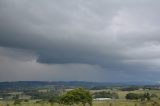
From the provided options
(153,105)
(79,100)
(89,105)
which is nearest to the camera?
(153,105)

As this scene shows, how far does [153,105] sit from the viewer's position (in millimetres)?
139750

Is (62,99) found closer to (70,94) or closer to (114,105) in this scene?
(70,94)

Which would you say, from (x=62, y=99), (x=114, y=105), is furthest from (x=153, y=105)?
(x=62, y=99)

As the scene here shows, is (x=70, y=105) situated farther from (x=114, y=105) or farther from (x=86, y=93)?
(x=114, y=105)

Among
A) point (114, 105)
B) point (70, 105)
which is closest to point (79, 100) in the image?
point (70, 105)

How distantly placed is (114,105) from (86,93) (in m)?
21.3

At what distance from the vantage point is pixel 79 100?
154 metres

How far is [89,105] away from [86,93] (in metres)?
10.8

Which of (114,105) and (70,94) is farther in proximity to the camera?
(114,105)

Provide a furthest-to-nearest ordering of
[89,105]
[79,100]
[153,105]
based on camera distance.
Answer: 1. [89,105]
2. [79,100]
3. [153,105]

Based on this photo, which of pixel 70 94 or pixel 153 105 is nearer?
pixel 153 105

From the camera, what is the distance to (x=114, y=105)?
169000 mm

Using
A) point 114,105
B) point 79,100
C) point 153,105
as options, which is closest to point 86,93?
point 79,100

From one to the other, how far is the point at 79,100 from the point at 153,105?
36.4 m
